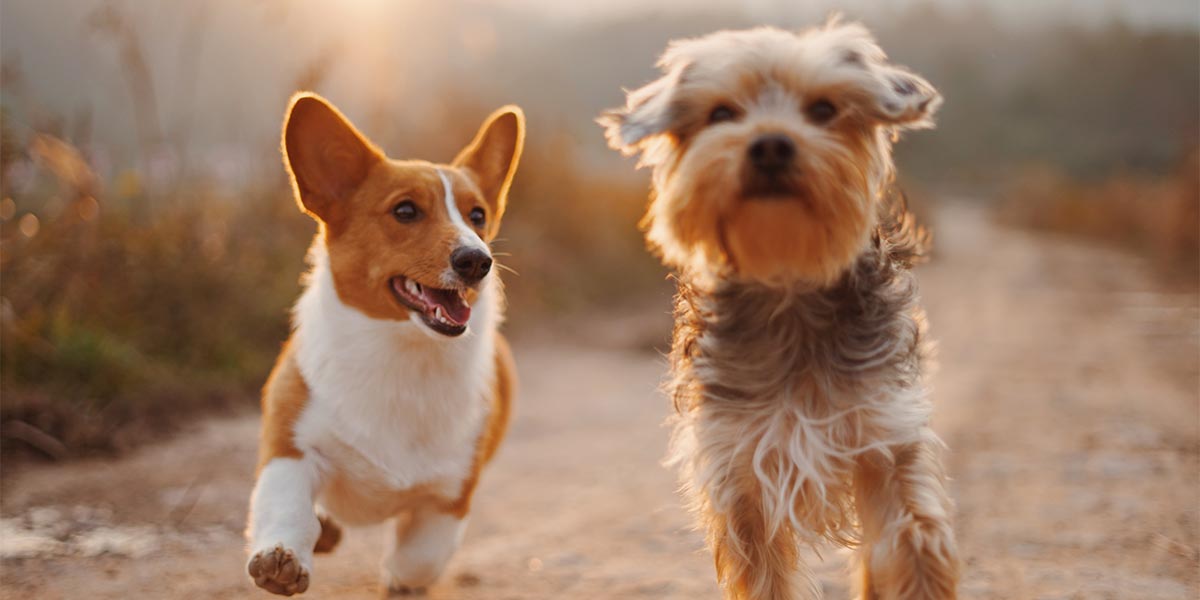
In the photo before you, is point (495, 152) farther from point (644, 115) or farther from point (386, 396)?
point (644, 115)

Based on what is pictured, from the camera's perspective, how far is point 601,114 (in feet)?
11.5

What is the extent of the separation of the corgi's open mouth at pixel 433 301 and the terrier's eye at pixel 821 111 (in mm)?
1540

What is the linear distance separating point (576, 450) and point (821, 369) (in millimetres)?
4685

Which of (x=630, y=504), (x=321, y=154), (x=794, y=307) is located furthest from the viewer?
(x=630, y=504)

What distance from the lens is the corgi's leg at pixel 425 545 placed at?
160 inches

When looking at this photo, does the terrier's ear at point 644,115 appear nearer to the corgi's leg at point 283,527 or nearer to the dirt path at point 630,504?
the corgi's leg at point 283,527

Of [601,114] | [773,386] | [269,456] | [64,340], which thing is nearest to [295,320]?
[269,456]

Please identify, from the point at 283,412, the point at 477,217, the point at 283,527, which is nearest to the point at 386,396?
the point at 283,412

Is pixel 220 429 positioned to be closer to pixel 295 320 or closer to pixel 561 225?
pixel 295 320

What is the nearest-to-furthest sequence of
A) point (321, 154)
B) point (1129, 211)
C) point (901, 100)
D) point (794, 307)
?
1. point (901, 100)
2. point (794, 307)
3. point (321, 154)
4. point (1129, 211)

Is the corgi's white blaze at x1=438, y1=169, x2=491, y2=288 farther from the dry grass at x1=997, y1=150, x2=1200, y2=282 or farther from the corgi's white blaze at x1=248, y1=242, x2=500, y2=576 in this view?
the dry grass at x1=997, y1=150, x2=1200, y2=282

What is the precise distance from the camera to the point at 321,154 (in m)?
4.18

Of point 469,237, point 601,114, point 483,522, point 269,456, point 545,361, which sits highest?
point 545,361

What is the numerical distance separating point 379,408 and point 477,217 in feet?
3.09
